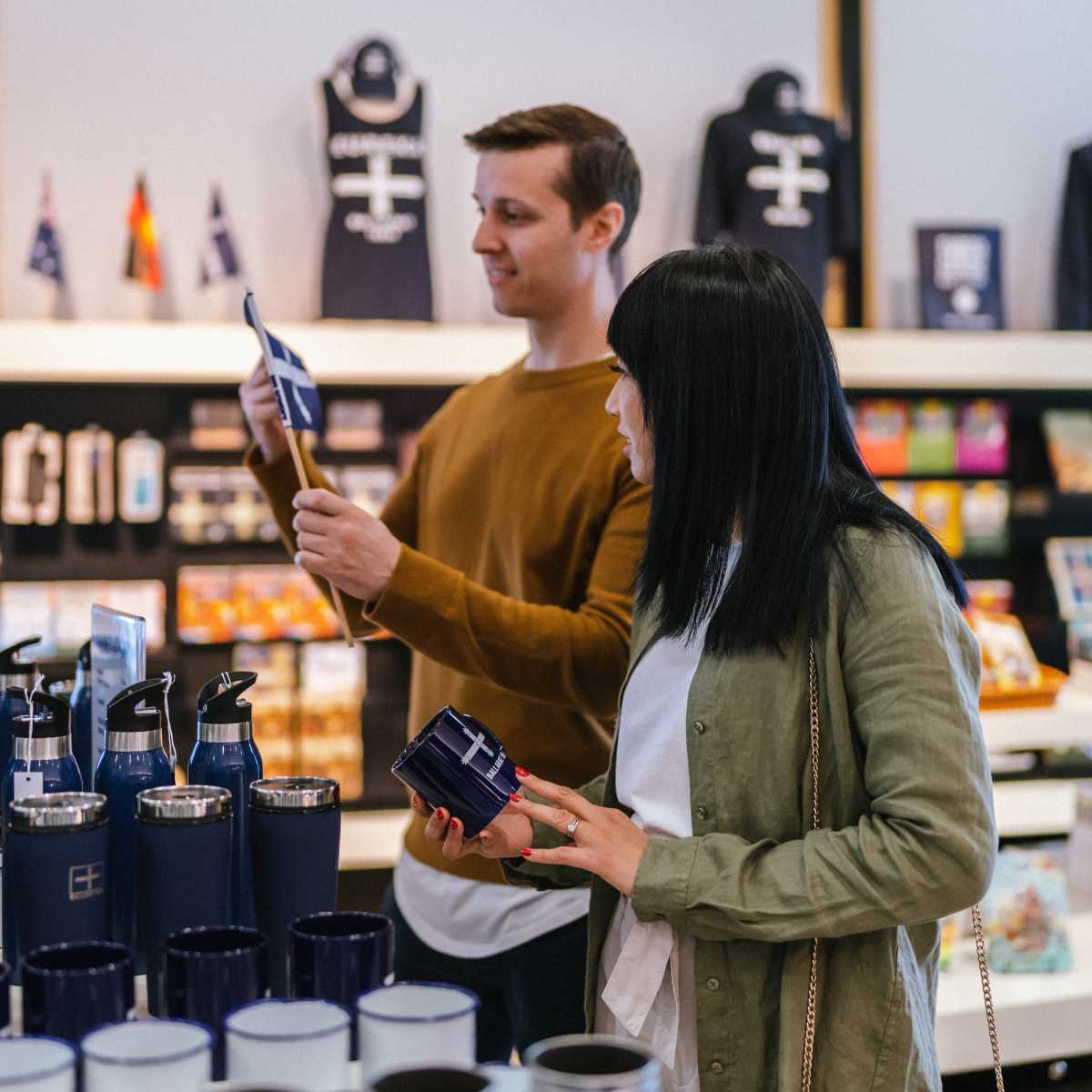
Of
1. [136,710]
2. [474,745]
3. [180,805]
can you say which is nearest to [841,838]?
[474,745]

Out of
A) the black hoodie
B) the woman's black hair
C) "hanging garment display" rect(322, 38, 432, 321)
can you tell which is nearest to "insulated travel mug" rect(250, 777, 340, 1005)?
the woman's black hair

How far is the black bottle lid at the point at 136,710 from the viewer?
1.38 metres

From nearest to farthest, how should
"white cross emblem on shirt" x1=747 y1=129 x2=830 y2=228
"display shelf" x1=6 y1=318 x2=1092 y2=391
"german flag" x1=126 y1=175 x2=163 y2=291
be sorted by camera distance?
"display shelf" x1=6 y1=318 x2=1092 y2=391 → "german flag" x1=126 y1=175 x2=163 y2=291 → "white cross emblem on shirt" x1=747 y1=129 x2=830 y2=228

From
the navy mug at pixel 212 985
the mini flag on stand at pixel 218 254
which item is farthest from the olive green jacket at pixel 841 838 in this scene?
the mini flag on stand at pixel 218 254

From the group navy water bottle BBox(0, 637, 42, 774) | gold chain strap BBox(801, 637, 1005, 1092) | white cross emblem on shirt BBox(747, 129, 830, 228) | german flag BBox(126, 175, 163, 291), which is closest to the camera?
gold chain strap BBox(801, 637, 1005, 1092)

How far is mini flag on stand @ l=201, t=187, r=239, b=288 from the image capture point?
166 inches

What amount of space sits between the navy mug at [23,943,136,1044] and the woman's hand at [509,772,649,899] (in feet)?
1.41

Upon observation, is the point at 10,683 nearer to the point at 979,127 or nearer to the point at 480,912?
the point at 480,912

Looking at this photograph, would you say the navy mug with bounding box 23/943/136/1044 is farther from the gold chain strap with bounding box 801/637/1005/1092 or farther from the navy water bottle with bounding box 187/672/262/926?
the gold chain strap with bounding box 801/637/1005/1092

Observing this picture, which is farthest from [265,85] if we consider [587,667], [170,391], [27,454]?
[587,667]

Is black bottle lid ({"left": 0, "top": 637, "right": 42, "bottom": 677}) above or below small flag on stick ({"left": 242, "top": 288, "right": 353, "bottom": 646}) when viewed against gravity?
below

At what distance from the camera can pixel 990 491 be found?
193 inches

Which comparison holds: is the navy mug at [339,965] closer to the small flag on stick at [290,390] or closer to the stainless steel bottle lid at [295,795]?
the stainless steel bottle lid at [295,795]

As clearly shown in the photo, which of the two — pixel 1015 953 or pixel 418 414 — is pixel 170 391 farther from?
pixel 1015 953
